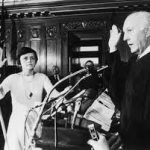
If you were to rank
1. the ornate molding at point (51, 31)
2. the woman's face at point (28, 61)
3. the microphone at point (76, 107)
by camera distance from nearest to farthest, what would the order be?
the microphone at point (76, 107) < the woman's face at point (28, 61) < the ornate molding at point (51, 31)

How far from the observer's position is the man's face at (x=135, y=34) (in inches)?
51.8

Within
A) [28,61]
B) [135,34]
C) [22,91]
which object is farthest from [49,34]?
[135,34]

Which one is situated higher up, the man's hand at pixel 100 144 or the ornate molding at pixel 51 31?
the ornate molding at pixel 51 31

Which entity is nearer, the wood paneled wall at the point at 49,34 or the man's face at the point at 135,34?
the man's face at the point at 135,34

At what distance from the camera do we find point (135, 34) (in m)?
1.33

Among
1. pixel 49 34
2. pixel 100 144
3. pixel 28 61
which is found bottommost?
pixel 100 144

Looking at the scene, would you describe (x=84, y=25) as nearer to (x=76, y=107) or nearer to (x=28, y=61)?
(x=28, y=61)

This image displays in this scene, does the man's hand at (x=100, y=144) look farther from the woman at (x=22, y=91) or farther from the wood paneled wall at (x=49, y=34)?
the wood paneled wall at (x=49, y=34)

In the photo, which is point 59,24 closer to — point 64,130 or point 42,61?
point 42,61

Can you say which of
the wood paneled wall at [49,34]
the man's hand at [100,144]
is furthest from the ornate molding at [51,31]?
the man's hand at [100,144]

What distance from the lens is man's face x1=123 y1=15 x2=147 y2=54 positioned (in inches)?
51.8

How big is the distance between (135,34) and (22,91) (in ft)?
5.07

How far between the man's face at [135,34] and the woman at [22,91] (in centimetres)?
131

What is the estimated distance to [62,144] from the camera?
105 cm
